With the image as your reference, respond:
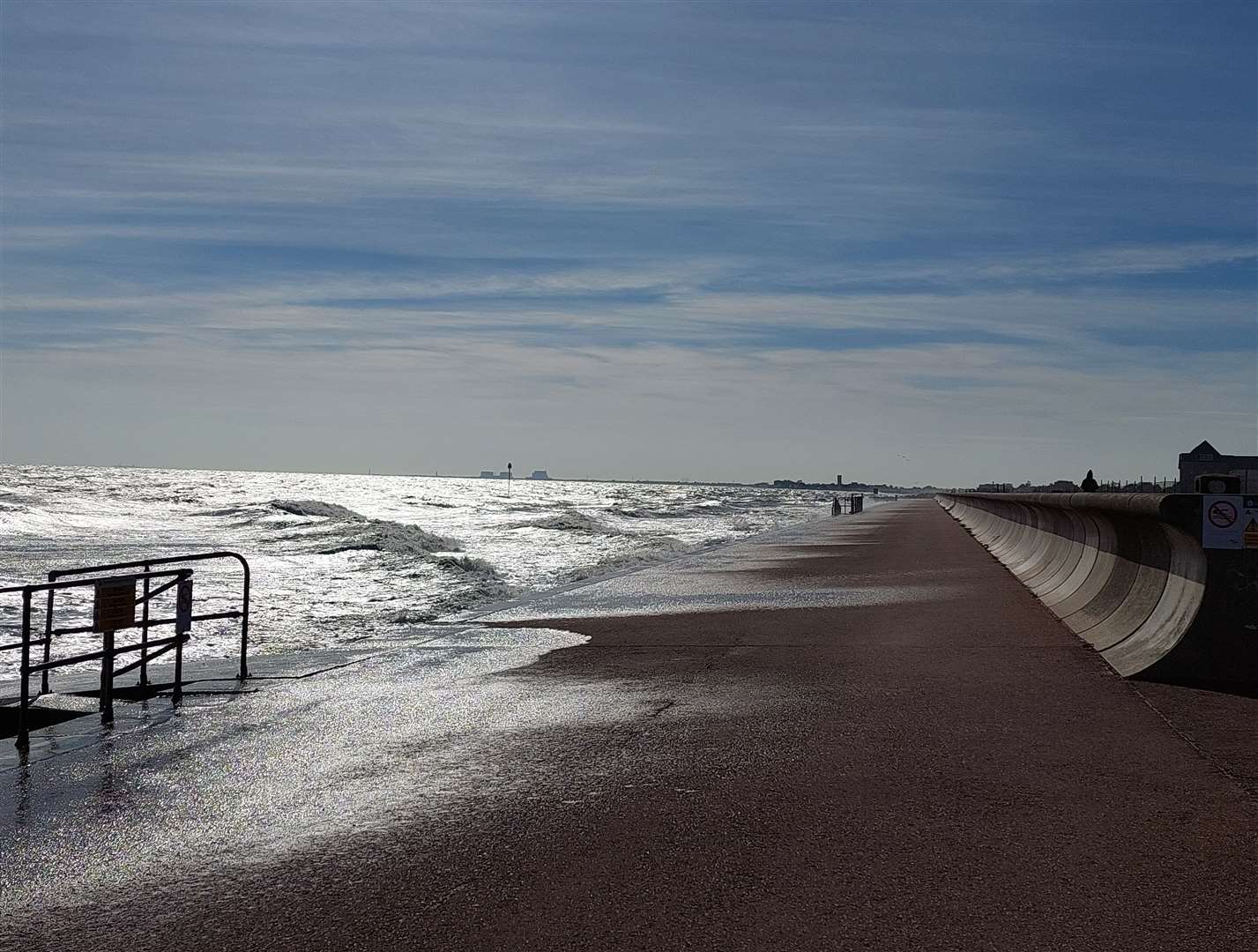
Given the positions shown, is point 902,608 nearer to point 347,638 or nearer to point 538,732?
point 347,638

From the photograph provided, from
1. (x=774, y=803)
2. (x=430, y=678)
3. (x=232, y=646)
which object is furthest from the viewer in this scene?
(x=232, y=646)

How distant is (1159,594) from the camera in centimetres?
988

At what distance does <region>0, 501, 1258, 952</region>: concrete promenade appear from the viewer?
4293 millimetres

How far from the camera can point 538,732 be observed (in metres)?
7.84

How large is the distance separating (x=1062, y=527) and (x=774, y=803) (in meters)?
12.1

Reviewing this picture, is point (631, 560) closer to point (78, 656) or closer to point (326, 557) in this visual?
point (326, 557)

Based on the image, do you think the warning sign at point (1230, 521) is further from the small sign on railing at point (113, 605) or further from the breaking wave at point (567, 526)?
the breaking wave at point (567, 526)

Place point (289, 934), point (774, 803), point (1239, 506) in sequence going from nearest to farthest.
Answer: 1. point (289, 934)
2. point (774, 803)
3. point (1239, 506)

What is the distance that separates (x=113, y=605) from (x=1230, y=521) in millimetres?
8904

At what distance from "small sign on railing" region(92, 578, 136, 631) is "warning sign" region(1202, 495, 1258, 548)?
336 inches

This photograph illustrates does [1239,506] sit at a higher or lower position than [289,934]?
higher

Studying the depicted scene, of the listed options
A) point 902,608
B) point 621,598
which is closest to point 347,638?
point 621,598

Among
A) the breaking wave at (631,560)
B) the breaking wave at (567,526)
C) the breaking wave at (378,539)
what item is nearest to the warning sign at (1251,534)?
the breaking wave at (631,560)

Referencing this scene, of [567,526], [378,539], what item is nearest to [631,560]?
[378,539]
